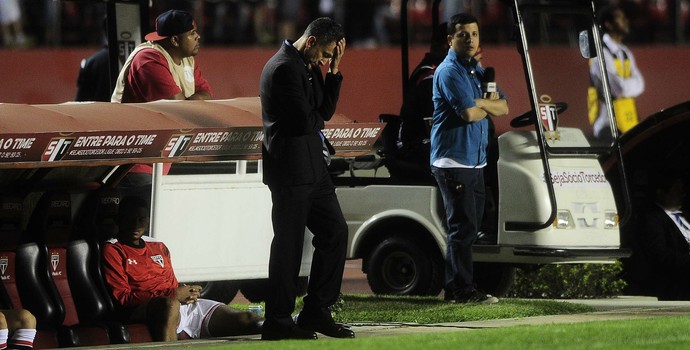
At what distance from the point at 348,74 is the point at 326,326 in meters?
→ 15.5

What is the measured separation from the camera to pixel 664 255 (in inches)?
577

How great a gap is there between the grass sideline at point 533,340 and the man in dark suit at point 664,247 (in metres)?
4.03

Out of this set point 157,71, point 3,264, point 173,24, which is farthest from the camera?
point 173,24

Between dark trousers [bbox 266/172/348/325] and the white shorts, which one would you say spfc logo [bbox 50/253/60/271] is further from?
dark trousers [bbox 266/172/348/325]

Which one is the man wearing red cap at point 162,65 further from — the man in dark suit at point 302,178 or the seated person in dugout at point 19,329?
the seated person in dugout at point 19,329

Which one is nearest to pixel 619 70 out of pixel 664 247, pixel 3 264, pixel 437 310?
pixel 664 247

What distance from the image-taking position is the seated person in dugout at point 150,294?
1084cm

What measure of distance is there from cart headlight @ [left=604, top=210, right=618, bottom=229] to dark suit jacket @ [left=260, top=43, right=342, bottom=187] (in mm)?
3802

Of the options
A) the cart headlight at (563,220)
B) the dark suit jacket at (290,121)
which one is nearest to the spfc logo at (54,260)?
the dark suit jacket at (290,121)

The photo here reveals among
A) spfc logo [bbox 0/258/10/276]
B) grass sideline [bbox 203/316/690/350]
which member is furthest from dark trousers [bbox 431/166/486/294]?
spfc logo [bbox 0/258/10/276]

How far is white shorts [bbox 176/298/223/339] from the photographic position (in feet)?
36.3

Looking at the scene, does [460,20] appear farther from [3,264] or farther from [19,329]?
[19,329]

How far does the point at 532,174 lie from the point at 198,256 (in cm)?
267

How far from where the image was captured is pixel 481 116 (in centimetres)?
1248
